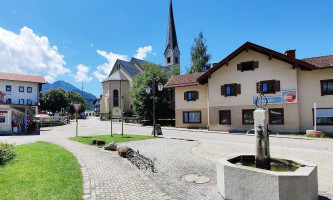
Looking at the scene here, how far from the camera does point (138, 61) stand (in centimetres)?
6444

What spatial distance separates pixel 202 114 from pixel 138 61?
42904 mm

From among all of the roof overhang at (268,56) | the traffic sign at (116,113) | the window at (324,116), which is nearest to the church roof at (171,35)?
the roof overhang at (268,56)

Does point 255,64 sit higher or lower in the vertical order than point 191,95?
higher

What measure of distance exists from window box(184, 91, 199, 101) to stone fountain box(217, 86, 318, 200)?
21034 mm

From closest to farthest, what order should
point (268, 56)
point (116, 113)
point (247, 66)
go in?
point (116, 113), point (268, 56), point (247, 66)

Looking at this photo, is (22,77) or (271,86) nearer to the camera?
(271,86)

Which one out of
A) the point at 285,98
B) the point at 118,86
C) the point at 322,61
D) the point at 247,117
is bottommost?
the point at 247,117

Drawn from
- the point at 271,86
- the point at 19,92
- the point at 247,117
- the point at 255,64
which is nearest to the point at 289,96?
the point at 271,86

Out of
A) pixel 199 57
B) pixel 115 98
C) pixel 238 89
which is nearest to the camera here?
pixel 238 89

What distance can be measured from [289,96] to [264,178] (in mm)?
18604

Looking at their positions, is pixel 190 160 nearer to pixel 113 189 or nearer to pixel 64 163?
pixel 113 189

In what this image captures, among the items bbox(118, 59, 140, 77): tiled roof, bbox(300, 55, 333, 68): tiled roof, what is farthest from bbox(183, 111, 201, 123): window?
bbox(118, 59, 140, 77): tiled roof

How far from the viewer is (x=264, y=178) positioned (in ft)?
14.4

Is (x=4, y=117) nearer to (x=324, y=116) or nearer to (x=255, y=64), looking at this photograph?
(x=255, y=64)
